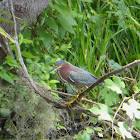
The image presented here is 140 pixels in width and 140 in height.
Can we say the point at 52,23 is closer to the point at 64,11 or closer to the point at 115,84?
the point at 64,11

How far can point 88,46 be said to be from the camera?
338cm

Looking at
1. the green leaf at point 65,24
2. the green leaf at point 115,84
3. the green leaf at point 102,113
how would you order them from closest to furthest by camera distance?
the green leaf at point 102,113 → the green leaf at point 115,84 → the green leaf at point 65,24

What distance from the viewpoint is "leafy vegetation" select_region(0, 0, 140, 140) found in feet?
7.95

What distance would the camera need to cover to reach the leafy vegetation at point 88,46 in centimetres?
242

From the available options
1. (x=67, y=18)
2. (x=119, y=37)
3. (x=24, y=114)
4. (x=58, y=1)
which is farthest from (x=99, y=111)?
(x=119, y=37)

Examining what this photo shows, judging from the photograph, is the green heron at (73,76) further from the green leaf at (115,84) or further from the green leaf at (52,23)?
the green leaf at (115,84)

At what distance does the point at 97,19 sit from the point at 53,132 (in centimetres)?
152

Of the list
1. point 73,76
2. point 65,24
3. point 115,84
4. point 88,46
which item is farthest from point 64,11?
point 115,84

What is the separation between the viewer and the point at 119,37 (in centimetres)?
378

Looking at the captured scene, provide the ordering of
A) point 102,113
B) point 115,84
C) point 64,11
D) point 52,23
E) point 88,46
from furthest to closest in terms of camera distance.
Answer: point 88,46, point 52,23, point 64,11, point 115,84, point 102,113

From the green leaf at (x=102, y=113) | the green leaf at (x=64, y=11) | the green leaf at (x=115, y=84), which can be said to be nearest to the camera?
the green leaf at (x=102, y=113)

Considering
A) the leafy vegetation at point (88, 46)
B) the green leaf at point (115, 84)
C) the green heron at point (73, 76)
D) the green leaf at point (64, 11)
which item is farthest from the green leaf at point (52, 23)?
the green leaf at point (115, 84)

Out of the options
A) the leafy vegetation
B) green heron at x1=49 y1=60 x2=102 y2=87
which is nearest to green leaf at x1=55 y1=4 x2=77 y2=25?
the leafy vegetation

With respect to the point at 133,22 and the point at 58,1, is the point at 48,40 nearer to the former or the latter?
the point at 58,1
